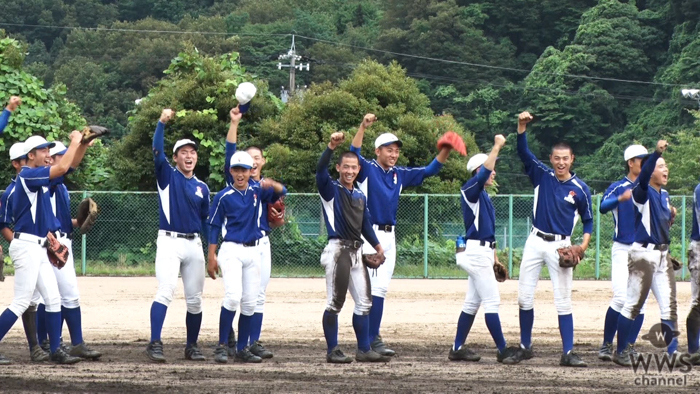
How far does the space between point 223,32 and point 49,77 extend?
43.4 feet

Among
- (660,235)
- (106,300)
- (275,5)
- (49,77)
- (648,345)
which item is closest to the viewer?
(660,235)

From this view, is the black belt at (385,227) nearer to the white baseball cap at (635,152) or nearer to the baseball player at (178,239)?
the baseball player at (178,239)

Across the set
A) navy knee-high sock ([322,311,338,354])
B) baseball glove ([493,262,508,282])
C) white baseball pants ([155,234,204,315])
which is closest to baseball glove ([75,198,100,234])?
white baseball pants ([155,234,204,315])

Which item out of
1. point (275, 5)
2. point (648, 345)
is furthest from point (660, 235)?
point (275, 5)

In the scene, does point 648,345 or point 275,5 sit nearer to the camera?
point 648,345

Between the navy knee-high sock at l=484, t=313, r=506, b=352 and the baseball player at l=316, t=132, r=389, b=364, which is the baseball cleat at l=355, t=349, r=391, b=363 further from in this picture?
the navy knee-high sock at l=484, t=313, r=506, b=352

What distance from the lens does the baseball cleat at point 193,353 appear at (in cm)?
1112

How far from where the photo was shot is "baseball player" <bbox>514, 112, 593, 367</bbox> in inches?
432

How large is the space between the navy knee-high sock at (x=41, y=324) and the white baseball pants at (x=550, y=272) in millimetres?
4864

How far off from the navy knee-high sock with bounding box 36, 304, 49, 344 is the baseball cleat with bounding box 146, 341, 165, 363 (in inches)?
44.8

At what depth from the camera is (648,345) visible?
12352 mm

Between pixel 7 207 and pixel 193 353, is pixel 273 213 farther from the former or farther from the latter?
pixel 7 207

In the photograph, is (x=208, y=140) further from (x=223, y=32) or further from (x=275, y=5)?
(x=275, y=5)

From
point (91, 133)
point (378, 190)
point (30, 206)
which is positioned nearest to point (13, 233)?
point (30, 206)
